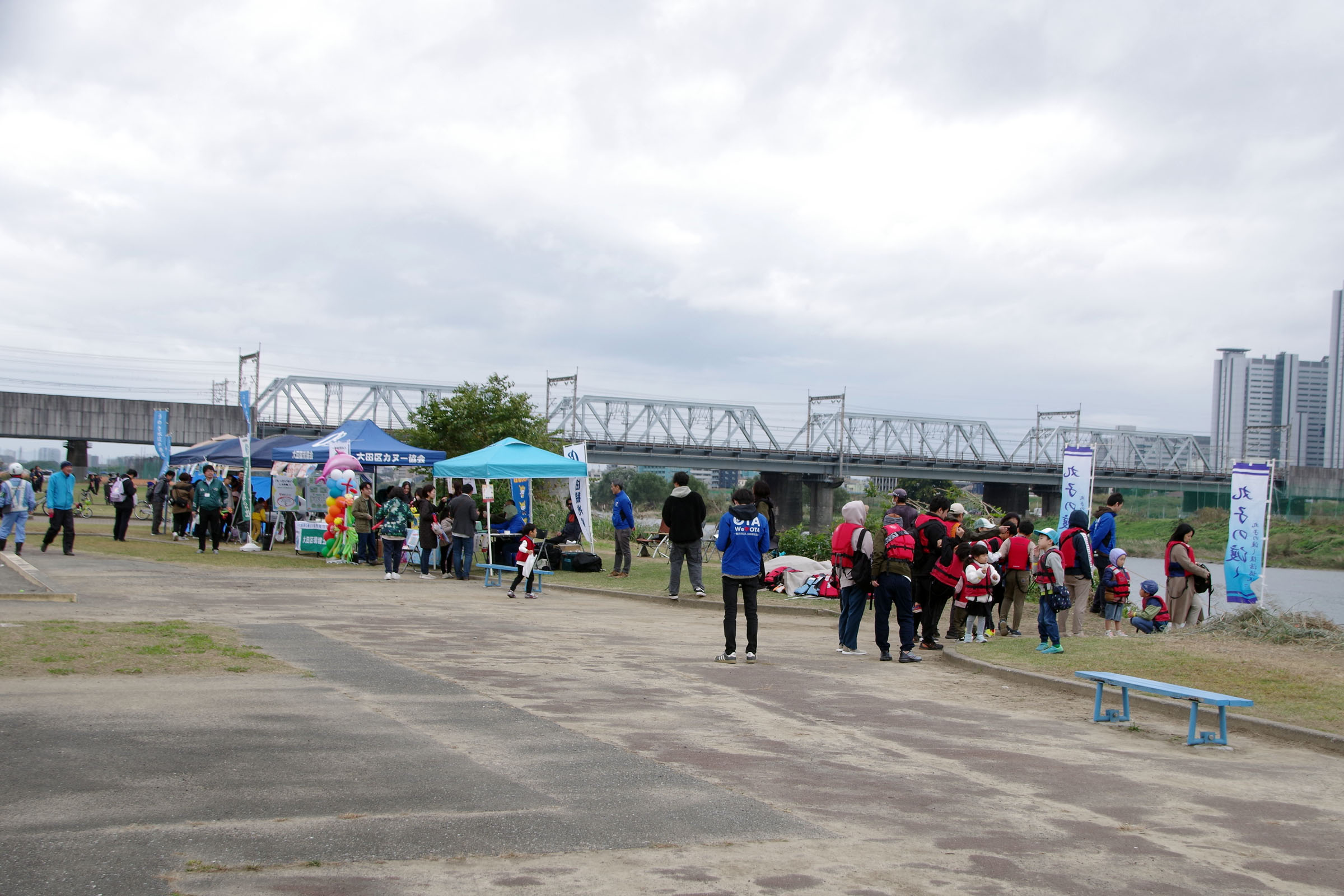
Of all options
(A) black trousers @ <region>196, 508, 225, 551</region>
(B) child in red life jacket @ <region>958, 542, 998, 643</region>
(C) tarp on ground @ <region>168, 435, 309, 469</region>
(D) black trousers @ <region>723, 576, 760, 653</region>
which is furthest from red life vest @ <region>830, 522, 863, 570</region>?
(C) tarp on ground @ <region>168, 435, 309, 469</region>

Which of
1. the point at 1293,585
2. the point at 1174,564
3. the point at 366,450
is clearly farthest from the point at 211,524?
the point at 1293,585

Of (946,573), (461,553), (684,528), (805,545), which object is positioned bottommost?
(461,553)

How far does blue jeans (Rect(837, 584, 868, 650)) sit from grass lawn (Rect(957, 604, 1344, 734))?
52.6 inches

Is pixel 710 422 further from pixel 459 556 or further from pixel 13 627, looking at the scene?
pixel 13 627

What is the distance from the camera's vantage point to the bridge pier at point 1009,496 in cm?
9461

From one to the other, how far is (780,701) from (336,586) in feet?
37.1

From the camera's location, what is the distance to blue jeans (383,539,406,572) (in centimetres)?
2100

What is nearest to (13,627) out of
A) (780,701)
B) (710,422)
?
(780,701)

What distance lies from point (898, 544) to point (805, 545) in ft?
40.9

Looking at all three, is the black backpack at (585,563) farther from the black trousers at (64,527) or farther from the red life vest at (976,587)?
the red life vest at (976,587)

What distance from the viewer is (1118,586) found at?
16766 mm

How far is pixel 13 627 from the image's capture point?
11039 millimetres

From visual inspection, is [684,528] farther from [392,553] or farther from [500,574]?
[392,553]

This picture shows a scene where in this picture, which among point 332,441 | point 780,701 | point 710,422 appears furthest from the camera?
point 710,422
